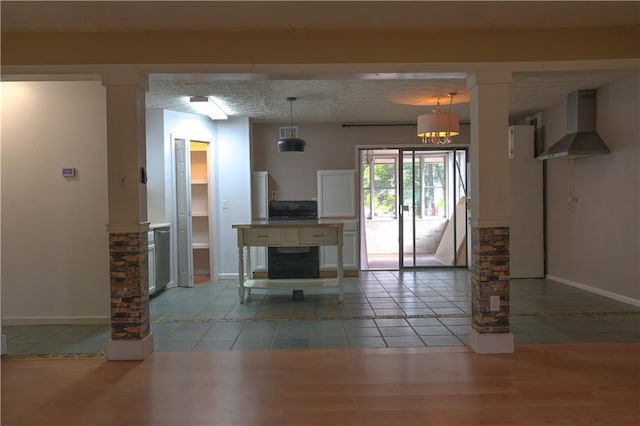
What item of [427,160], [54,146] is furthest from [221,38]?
[427,160]

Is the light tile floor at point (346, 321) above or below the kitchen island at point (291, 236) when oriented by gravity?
below

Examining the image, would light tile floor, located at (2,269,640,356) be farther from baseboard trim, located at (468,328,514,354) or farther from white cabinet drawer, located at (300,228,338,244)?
white cabinet drawer, located at (300,228,338,244)

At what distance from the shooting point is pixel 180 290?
20.1 feet

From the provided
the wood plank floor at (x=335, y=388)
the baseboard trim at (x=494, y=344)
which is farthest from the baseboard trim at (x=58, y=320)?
the baseboard trim at (x=494, y=344)

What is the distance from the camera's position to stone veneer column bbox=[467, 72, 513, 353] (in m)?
3.39

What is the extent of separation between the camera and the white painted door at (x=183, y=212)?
637cm

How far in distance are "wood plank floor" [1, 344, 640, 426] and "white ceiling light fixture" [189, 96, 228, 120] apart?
127 inches

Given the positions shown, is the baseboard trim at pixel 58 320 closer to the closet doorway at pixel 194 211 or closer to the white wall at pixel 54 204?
the white wall at pixel 54 204

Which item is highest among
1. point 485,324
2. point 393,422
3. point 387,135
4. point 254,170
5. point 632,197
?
point 387,135

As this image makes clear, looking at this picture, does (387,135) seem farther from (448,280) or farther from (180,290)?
(180,290)

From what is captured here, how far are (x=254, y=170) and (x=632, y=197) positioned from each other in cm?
531

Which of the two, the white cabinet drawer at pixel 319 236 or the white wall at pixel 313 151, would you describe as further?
the white wall at pixel 313 151

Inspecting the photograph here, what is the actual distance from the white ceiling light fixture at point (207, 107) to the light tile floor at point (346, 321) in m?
2.48

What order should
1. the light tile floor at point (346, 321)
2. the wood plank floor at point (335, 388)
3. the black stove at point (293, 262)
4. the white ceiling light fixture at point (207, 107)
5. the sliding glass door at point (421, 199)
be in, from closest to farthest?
the wood plank floor at point (335, 388), the light tile floor at point (346, 321), the white ceiling light fixture at point (207, 107), the black stove at point (293, 262), the sliding glass door at point (421, 199)
